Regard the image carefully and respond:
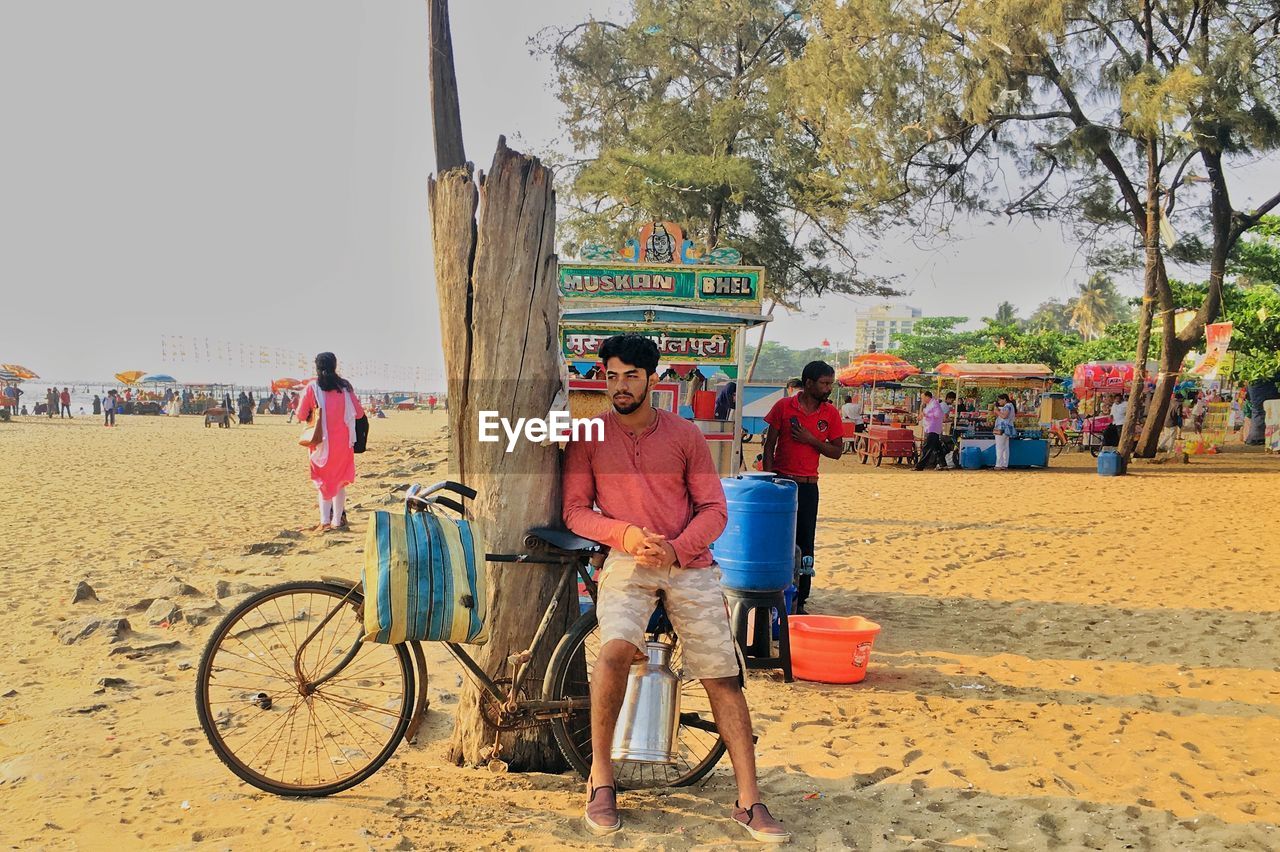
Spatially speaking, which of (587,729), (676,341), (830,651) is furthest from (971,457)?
(587,729)

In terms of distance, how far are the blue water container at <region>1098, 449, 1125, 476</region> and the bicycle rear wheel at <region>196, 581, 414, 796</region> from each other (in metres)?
16.4

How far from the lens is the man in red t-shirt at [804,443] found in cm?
620

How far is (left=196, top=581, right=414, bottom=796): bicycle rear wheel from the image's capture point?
11.5 feet

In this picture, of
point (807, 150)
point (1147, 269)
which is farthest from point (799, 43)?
point (1147, 269)

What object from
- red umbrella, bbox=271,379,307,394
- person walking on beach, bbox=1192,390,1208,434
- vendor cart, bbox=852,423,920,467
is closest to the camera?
vendor cart, bbox=852,423,920,467

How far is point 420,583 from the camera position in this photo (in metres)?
3.34

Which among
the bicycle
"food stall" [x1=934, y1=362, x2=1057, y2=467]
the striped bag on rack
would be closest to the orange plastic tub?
the bicycle

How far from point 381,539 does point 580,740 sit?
1.13 metres

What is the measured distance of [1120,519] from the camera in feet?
40.3

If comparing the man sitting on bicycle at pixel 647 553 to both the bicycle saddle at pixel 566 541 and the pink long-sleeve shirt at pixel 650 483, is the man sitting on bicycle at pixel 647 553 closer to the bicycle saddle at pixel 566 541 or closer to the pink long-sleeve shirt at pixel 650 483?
the pink long-sleeve shirt at pixel 650 483

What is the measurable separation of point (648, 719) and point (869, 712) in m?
1.80

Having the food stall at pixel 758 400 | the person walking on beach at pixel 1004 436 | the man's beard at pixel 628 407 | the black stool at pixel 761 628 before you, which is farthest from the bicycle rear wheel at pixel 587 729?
the food stall at pixel 758 400

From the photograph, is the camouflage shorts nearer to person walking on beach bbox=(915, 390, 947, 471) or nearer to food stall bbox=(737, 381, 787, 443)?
person walking on beach bbox=(915, 390, 947, 471)

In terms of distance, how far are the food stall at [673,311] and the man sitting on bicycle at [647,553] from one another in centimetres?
541
